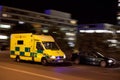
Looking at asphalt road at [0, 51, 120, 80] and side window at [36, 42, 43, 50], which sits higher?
side window at [36, 42, 43, 50]

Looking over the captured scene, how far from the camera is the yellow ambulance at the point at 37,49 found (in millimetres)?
20703

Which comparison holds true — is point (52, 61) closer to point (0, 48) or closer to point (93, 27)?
point (0, 48)

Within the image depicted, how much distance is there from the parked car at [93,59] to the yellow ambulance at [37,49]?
8.48ft

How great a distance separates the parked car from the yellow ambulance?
8.48ft

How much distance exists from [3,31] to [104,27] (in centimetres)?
5967

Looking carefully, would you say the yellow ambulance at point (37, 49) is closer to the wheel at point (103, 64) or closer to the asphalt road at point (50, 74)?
the asphalt road at point (50, 74)

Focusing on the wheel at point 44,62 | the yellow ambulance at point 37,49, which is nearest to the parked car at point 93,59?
the yellow ambulance at point 37,49

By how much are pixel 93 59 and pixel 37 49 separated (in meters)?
4.65

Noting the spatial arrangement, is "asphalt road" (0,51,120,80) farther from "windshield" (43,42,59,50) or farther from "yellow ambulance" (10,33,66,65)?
"windshield" (43,42,59,50)

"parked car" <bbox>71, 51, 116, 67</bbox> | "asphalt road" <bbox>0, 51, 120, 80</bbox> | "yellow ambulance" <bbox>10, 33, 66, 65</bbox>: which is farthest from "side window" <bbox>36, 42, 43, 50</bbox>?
"parked car" <bbox>71, 51, 116, 67</bbox>

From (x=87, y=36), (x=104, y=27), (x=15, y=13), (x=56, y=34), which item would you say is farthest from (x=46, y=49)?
(x=104, y=27)

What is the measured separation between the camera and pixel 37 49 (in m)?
21.5

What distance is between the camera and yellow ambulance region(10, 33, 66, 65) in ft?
67.9

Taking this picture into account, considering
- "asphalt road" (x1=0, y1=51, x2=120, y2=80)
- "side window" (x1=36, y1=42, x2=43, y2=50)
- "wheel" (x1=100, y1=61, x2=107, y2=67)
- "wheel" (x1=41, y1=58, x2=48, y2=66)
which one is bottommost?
"wheel" (x1=100, y1=61, x2=107, y2=67)
